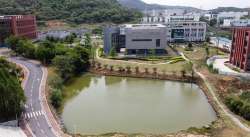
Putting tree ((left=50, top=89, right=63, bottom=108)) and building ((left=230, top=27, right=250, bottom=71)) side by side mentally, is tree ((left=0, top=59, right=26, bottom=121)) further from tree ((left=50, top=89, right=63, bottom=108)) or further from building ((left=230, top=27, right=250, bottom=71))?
building ((left=230, top=27, right=250, bottom=71))

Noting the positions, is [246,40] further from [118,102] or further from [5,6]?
[5,6]

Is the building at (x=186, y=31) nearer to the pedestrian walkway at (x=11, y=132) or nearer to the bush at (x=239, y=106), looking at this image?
the bush at (x=239, y=106)

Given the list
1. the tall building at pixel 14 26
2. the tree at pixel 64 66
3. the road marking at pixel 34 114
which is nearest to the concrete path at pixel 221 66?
the tree at pixel 64 66

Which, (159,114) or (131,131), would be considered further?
(159,114)

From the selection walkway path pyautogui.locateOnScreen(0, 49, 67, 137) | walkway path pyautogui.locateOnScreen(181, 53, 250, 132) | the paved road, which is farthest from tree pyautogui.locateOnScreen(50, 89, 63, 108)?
walkway path pyautogui.locateOnScreen(181, 53, 250, 132)

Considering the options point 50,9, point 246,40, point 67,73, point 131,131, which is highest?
point 50,9

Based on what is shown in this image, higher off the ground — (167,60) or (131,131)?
(167,60)

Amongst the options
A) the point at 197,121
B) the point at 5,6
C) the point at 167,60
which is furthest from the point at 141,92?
the point at 5,6
